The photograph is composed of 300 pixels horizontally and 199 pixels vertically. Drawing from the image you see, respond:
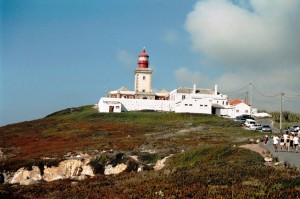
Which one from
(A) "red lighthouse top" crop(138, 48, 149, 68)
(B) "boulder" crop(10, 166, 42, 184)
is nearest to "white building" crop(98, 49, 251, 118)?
(A) "red lighthouse top" crop(138, 48, 149, 68)

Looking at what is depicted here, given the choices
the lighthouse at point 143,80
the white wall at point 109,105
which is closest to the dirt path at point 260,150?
the white wall at point 109,105

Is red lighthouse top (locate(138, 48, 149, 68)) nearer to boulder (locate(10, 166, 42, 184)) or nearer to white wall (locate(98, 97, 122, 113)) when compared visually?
white wall (locate(98, 97, 122, 113))

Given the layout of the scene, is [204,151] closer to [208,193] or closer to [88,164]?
[88,164]

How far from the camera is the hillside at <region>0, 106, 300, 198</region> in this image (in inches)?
612

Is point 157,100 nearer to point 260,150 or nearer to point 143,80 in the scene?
point 143,80

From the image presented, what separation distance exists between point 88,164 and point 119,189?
17257mm

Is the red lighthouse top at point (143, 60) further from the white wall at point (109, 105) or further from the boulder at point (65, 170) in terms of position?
the boulder at point (65, 170)

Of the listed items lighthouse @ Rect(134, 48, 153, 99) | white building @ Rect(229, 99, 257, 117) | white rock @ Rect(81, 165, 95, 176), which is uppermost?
lighthouse @ Rect(134, 48, 153, 99)

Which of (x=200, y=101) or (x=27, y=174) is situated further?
(x=200, y=101)

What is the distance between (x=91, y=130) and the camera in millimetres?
64750

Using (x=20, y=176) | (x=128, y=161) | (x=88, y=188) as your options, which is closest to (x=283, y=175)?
(x=88, y=188)

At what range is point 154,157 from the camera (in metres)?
35.4

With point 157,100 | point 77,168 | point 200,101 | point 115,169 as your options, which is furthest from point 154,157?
point 157,100

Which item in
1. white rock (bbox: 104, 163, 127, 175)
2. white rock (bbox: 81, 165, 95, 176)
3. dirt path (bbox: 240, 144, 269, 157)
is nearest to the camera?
dirt path (bbox: 240, 144, 269, 157)
